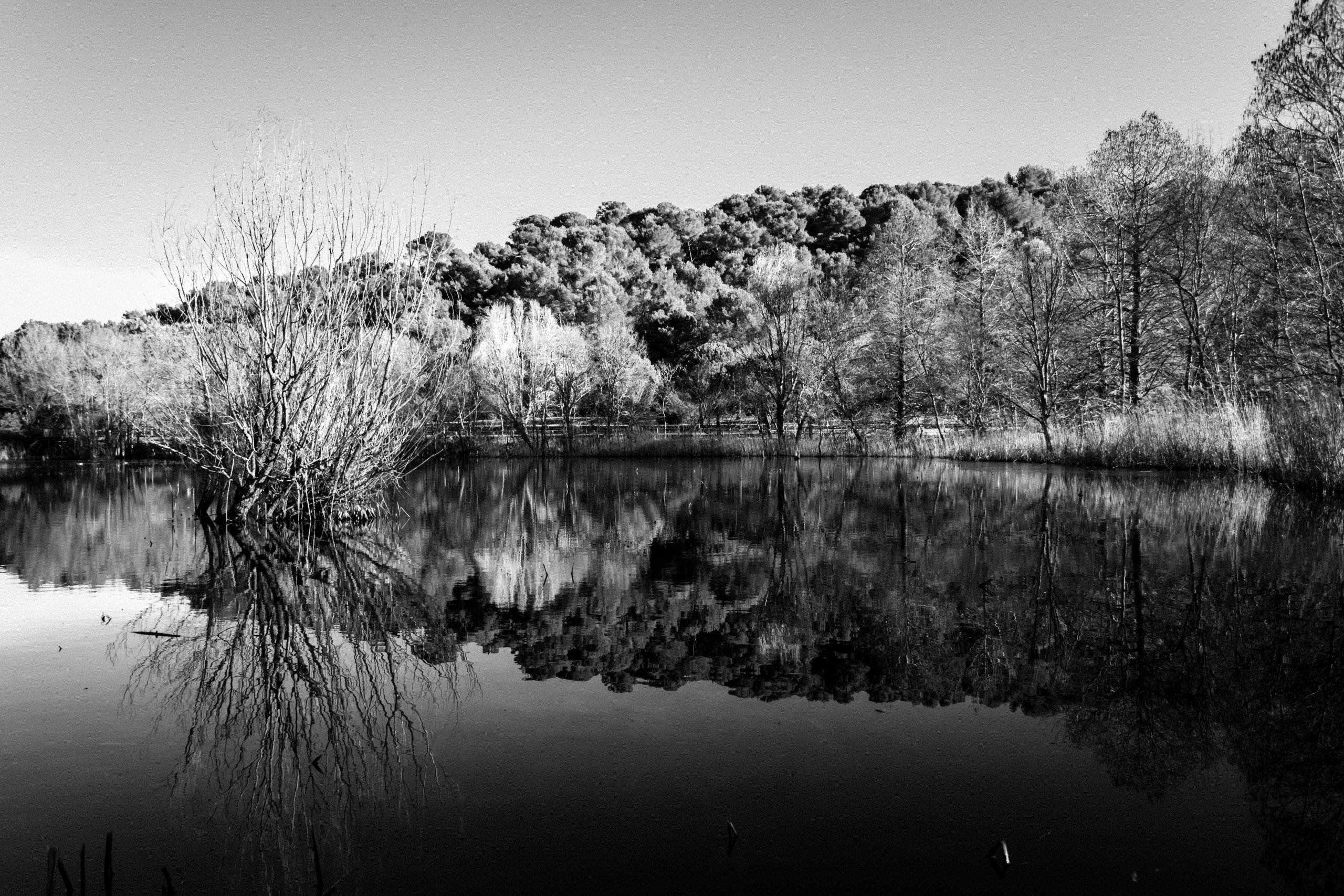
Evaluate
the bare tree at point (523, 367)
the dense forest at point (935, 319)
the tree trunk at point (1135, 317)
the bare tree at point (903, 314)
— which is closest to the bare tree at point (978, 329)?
the dense forest at point (935, 319)

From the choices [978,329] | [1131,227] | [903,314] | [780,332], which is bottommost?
[978,329]

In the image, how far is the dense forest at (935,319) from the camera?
17.2 m

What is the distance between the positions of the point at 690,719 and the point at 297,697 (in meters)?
2.41

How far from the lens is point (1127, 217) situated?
27938mm

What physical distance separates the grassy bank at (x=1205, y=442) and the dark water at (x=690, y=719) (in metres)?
5.10

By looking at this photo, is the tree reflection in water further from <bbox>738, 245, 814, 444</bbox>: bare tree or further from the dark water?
<bbox>738, 245, 814, 444</bbox>: bare tree

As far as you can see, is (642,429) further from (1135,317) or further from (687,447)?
(1135,317)

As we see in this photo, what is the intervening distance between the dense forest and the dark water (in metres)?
6.39

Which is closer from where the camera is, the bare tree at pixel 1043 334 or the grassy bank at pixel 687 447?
the bare tree at pixel 1043 334

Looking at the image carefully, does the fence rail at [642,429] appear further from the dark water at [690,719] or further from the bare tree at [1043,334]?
the dark water at [690,719]

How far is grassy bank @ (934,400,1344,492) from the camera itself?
14914 mm

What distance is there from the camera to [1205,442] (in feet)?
66.2

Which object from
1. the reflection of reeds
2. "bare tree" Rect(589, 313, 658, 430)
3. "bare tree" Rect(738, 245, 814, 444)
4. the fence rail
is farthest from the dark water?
"bare tree" Rect(589, 313, 658, 430)

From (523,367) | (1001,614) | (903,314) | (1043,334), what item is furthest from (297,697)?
(523,367)
